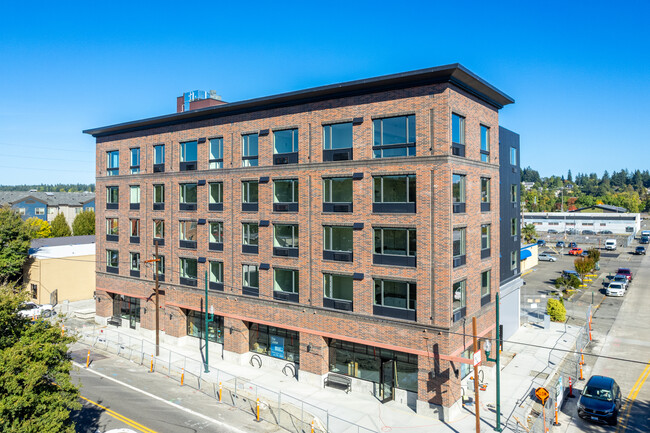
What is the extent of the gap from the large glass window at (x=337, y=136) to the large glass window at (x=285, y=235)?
18.8 feet

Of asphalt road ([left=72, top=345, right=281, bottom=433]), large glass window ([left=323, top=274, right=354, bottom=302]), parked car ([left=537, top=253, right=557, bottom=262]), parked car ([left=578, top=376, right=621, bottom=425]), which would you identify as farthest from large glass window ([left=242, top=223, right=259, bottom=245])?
parked car ([left=537, top=253, right=557, bottom=262])

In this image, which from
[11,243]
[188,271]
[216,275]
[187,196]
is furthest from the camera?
[11,243]

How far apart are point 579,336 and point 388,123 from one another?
77.3 ft

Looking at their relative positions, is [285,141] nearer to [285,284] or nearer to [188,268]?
[285,284]

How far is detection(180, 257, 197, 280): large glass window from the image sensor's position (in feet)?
113

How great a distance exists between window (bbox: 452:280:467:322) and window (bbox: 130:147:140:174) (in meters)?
28.4

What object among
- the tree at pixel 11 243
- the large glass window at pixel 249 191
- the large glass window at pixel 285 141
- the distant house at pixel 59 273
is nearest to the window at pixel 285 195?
the large glass window at pixel 249 191

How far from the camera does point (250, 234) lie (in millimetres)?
31188

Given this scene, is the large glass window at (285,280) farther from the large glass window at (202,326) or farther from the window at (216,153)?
the window at (216,153)

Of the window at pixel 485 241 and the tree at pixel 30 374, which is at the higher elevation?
the window at pixel 485 241

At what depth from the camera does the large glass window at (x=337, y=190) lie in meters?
→ 26.4

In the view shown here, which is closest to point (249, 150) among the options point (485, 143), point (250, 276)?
point (250, 276)

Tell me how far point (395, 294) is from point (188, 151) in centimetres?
2023

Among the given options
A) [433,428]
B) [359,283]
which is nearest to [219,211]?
[359,283]
